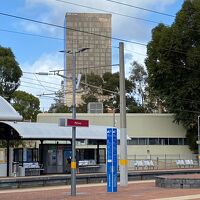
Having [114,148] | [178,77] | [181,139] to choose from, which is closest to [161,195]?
[114,148]

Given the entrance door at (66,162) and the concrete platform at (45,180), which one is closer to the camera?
the concrete platform at (45,180)

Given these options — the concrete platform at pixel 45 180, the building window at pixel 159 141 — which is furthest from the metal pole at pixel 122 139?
the building window at pixel 159 141

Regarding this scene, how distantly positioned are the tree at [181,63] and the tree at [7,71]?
18.0 meters

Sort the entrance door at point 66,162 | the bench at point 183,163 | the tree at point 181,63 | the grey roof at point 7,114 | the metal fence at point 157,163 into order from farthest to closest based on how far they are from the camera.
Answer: the tree at point 181,63
the bench at point 183,163
the metal fence at point 157,163
the entrance door at point 66,162
the grey roof at point 7,114

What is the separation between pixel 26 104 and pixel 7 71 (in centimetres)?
1527

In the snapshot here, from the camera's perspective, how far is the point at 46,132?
38.5 meters

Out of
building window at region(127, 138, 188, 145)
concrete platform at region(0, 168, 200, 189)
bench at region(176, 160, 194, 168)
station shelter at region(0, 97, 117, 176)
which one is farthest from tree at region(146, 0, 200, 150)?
concrete platform at region(0, 168, 200, 189)

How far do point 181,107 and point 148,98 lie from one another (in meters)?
31.5

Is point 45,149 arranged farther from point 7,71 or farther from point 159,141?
point 159,141

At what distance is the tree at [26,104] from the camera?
265 feet

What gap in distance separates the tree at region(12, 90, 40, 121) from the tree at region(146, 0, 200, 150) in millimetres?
23227

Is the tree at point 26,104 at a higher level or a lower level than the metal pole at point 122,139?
higher

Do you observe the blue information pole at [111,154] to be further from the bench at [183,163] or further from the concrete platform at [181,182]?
the bench at [183,163]

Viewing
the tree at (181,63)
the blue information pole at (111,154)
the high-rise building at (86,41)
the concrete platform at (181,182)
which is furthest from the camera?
the tree at (181,63)
